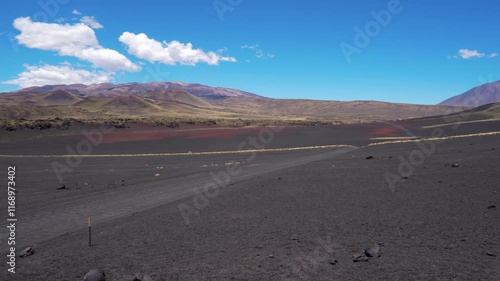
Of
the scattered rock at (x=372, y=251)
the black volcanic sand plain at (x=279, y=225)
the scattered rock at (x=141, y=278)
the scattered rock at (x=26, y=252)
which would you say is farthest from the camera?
the scattered rock at (x=26, y=252)

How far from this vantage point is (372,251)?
6281 mm

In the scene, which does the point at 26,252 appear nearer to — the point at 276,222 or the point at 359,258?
the point at 276,222

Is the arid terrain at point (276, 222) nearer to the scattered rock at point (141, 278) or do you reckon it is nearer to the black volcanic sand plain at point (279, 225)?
the black volcanic sand plain at point (279, 225)

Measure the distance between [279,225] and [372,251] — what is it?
2.59 metres

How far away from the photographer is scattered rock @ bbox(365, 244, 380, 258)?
6.21 meters

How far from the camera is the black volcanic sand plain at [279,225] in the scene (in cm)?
600

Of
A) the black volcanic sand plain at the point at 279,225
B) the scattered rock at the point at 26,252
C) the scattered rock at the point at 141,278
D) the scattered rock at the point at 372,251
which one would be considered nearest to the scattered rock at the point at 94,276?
the black volcanic sand plain at the point at 279,225

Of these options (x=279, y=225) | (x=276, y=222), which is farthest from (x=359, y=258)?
(x=276, y=222)

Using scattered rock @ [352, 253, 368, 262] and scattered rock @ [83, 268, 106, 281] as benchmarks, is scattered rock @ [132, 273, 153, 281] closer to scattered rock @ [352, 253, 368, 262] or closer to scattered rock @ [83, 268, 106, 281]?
scattered rock @ [83, 268, 106, 281]

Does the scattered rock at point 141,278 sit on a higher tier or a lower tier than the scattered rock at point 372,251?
lower

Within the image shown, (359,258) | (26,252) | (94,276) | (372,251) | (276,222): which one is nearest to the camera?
(94,276)

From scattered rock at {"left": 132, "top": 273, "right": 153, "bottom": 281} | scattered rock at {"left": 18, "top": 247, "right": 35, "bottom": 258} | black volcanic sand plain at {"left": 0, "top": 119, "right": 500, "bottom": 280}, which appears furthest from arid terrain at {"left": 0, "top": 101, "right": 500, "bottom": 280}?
scattered rock at {"left": 132, "top": 273, "right": 153, "bottom": 281}

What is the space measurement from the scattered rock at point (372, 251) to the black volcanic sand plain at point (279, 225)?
0.13m

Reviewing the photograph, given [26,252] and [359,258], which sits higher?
[359,258]
